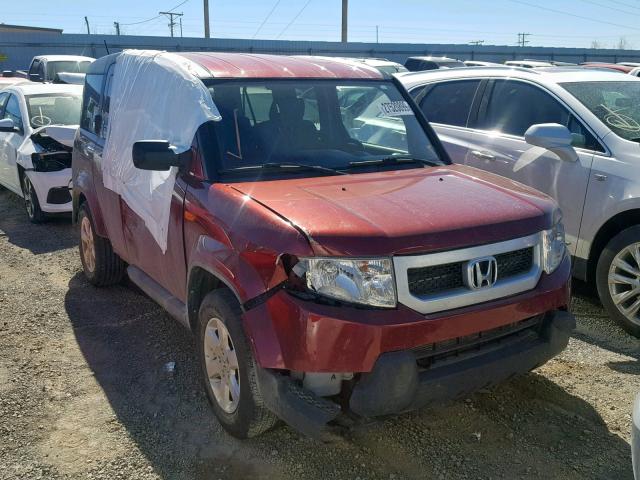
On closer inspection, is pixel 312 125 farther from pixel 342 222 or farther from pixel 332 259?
pixel 332 259

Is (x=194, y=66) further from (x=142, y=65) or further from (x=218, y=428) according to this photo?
(x=218, y=428)

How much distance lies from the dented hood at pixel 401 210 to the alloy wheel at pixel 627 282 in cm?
137

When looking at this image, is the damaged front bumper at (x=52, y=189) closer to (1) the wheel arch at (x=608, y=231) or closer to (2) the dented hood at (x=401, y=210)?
(2) the dented hood at (x=401, y=210)

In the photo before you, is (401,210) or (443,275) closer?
(443,275)

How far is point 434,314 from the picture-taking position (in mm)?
2783

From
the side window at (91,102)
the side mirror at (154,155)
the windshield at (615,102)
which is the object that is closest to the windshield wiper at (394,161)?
the side mirror at (154,155)

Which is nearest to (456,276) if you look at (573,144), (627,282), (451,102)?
(627,282)

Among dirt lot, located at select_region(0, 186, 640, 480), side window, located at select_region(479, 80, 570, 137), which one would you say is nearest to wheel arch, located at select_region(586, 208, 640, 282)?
dirt lot, located at select_region(0, 186, 640, 480)

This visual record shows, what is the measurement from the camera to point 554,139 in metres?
4.70

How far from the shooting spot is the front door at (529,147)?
4.93 m

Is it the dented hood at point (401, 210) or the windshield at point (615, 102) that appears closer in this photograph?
the dented hood at point (401, 210)

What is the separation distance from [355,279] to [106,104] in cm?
316

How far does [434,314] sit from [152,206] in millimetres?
2052

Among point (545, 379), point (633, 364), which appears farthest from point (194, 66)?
point (633, 364)
